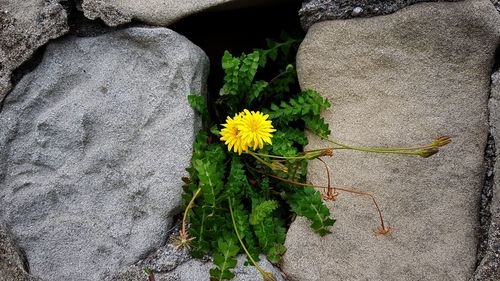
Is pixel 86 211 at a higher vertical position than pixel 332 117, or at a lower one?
lower

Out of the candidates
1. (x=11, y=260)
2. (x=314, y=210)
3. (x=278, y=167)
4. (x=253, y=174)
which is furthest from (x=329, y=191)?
(x=11, y=260)

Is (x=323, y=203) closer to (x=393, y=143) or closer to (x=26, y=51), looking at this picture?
(x=393, y=143)

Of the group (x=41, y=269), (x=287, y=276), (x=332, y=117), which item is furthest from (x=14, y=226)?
(x=332, y=117)

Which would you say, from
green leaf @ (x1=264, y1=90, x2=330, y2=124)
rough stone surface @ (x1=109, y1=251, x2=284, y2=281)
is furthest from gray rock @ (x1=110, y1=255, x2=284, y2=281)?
green leaf @ (x1=264, y1=90, x2=330, y2=124)

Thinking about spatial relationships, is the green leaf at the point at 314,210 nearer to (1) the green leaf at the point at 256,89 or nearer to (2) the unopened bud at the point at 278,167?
(2) the unopened bud at the point at 278,167

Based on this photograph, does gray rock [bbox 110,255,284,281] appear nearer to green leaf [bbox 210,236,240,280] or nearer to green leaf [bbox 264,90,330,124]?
green leaf [bbox 210,236,240,280]

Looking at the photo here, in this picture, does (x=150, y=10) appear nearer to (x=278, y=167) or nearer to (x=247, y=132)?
(x=247, y=132)

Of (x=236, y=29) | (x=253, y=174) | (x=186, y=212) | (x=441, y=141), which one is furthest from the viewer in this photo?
(x=236, y=29)
